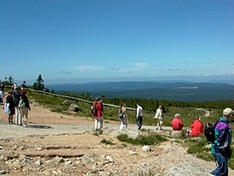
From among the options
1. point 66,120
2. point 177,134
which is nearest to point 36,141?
point 177,134

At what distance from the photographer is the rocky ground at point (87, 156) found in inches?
398

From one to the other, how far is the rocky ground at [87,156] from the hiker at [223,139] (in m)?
0.56

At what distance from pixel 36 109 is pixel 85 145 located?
14.6 m

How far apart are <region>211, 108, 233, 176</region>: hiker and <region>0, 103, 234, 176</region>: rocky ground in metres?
0.56

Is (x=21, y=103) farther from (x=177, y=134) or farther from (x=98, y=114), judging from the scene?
(x=177, y=134)

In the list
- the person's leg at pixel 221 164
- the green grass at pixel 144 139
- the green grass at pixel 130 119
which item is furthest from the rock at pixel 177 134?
the person's leg at pixel 221 164

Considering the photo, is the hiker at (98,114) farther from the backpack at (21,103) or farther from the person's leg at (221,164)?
the person's leg at (221,164)

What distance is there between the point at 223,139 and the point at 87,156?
5.43 m

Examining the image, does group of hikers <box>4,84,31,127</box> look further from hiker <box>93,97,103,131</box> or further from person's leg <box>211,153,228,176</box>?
person's leg <box>211,153,228,176</box>

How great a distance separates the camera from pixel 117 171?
10648 mm

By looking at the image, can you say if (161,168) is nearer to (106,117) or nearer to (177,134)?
(177,134)

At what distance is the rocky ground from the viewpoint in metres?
10.1

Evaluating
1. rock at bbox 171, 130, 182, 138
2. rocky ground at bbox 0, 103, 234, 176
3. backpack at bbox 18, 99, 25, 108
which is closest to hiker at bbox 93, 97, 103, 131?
rocky ground at bbox 0, 103, 234, 176

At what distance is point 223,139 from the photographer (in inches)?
319
